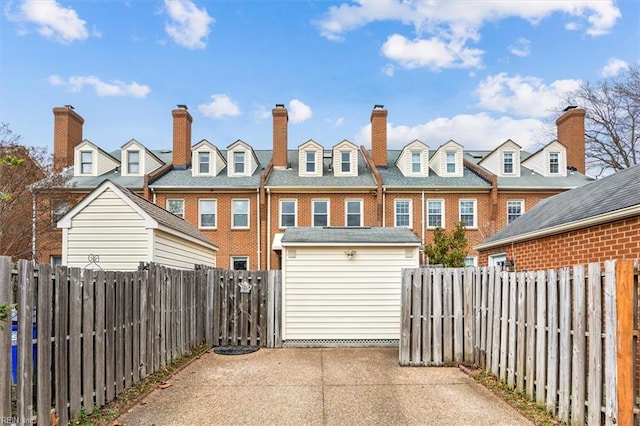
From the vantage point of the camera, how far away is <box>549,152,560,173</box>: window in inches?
898

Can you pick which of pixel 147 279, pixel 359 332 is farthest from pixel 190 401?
pixel 359 332

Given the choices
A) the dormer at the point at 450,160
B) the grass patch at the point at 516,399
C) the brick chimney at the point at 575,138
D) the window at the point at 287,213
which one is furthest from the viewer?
the brick chimney at the point at 575,138

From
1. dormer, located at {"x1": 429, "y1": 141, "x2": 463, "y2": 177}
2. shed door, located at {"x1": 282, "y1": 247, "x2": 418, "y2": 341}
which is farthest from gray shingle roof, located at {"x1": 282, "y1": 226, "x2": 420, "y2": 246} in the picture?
dormer, located at {"x1": 429, "y1": 141, "x2": 463, "y2": 177}

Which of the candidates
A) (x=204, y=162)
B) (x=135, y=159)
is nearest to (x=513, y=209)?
(x=204, y=162)

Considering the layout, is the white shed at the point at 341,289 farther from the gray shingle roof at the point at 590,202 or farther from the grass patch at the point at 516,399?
the grass patch at the point at 516,399

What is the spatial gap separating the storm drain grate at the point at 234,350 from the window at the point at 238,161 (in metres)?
13.5

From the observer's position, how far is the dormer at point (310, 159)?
2216 centimetres

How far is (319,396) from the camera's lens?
20.1ft

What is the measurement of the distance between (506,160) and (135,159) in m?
19.8

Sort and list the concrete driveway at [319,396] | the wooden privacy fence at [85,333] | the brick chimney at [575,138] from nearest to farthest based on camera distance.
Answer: the wooden privacy fence at [85,333] < the concrete driveway at [319,396] < the brick chimney at [575,138]

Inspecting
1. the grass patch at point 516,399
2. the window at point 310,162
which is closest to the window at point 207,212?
the window at point 310,162

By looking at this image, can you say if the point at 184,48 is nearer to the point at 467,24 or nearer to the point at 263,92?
the point at 263,92

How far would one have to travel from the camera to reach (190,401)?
590 cm

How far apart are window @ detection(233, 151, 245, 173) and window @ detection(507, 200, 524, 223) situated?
1359 cm
